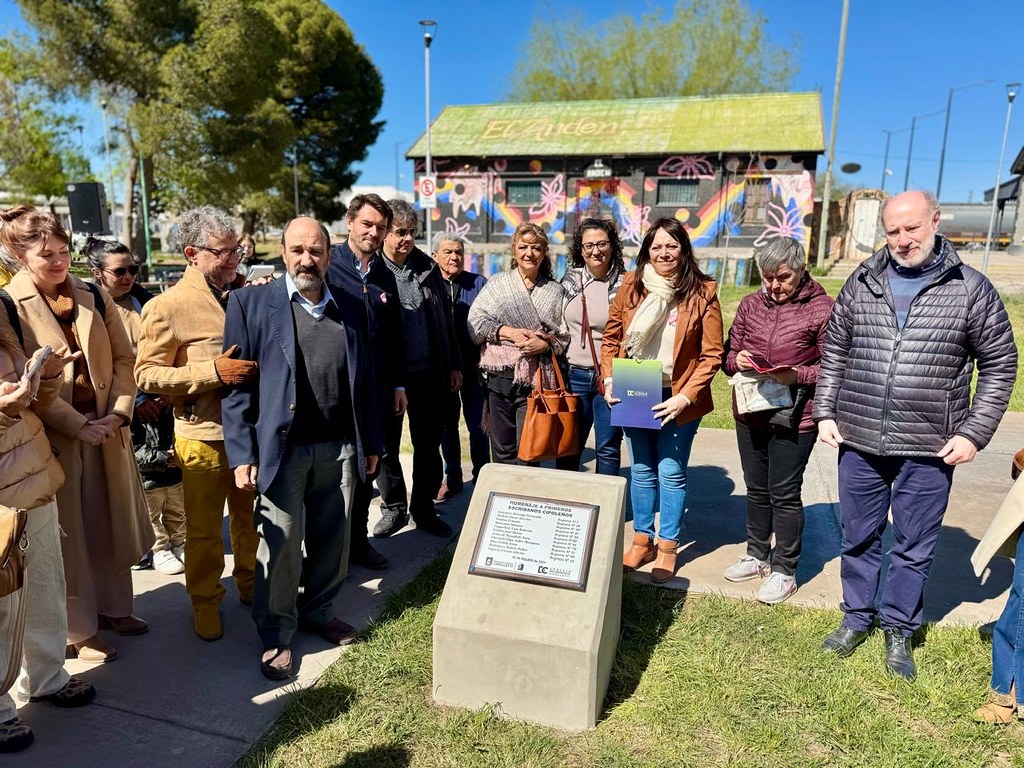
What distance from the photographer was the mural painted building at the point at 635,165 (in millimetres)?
22531

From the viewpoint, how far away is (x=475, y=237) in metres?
26.0

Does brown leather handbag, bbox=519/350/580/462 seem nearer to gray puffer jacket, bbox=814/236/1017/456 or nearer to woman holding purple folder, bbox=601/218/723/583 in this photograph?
woman holding purple folder, bbox=601/218/723/583

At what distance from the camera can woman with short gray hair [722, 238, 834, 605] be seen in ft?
11.3

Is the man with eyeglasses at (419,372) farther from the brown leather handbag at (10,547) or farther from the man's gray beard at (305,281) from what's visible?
the brown leather handbag at (10,547)

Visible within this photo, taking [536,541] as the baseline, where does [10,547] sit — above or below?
above

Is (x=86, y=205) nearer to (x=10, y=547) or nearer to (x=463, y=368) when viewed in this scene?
(x=463, y=368)

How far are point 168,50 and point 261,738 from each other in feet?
93.9

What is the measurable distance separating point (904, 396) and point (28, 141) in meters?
37.1

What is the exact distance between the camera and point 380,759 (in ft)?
8.30

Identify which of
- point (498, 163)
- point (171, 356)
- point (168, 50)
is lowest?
point (171, 356)

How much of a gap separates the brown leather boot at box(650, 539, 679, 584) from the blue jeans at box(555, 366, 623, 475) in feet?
1.98

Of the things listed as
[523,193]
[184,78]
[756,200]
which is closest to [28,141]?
[184,78]

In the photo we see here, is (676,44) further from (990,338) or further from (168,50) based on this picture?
(990,338)

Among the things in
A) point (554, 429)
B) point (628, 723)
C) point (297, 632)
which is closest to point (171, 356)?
point (297, 632)
